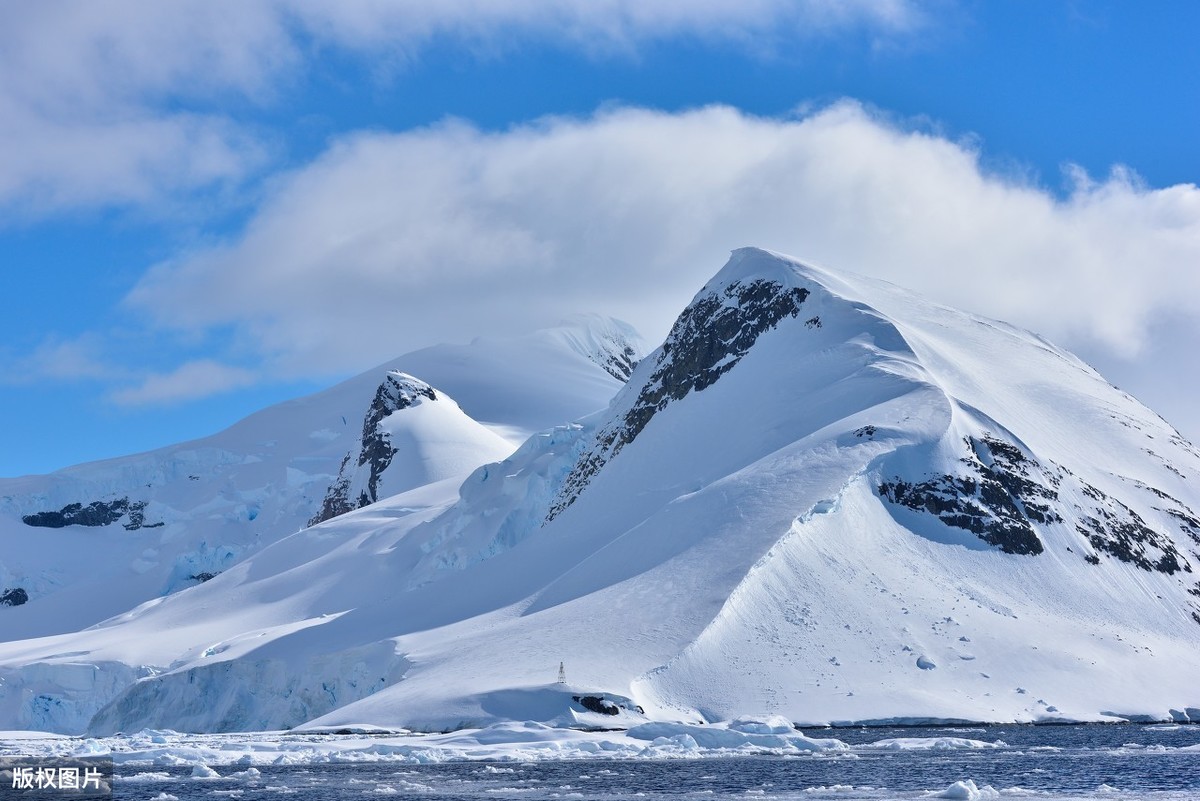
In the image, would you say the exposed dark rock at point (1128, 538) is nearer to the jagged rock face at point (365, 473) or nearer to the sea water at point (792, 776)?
the sea water at point (792, 776)

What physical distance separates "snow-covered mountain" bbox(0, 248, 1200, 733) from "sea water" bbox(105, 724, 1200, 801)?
10550mm

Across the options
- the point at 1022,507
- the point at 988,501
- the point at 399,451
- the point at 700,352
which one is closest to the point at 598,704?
the point at 988,501

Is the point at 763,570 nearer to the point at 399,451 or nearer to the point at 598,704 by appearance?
the point at 598,704

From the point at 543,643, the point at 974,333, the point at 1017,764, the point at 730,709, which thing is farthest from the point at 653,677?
the point at 974,333

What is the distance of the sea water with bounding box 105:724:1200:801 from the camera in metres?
51.4

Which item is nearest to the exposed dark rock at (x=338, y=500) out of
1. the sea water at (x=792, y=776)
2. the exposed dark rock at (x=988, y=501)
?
the exposed dark rock at (x=988, y=501)

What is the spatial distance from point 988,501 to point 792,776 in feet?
151

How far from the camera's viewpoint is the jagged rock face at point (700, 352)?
128 m

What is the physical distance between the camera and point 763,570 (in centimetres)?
8725

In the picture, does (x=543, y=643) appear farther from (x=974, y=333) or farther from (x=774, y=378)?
(x=974, y=333)

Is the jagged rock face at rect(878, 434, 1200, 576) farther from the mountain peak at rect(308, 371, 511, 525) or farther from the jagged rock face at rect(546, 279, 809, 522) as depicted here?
the mountain peak at rect(308, 371, 511, 525)

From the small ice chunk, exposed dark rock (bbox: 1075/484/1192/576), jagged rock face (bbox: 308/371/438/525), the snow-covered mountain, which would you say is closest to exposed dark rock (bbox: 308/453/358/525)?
jagged rock face (bbox: 308/371/438/525)

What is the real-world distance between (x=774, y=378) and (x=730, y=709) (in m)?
47.6

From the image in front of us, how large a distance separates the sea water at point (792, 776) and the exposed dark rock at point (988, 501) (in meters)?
26.1
